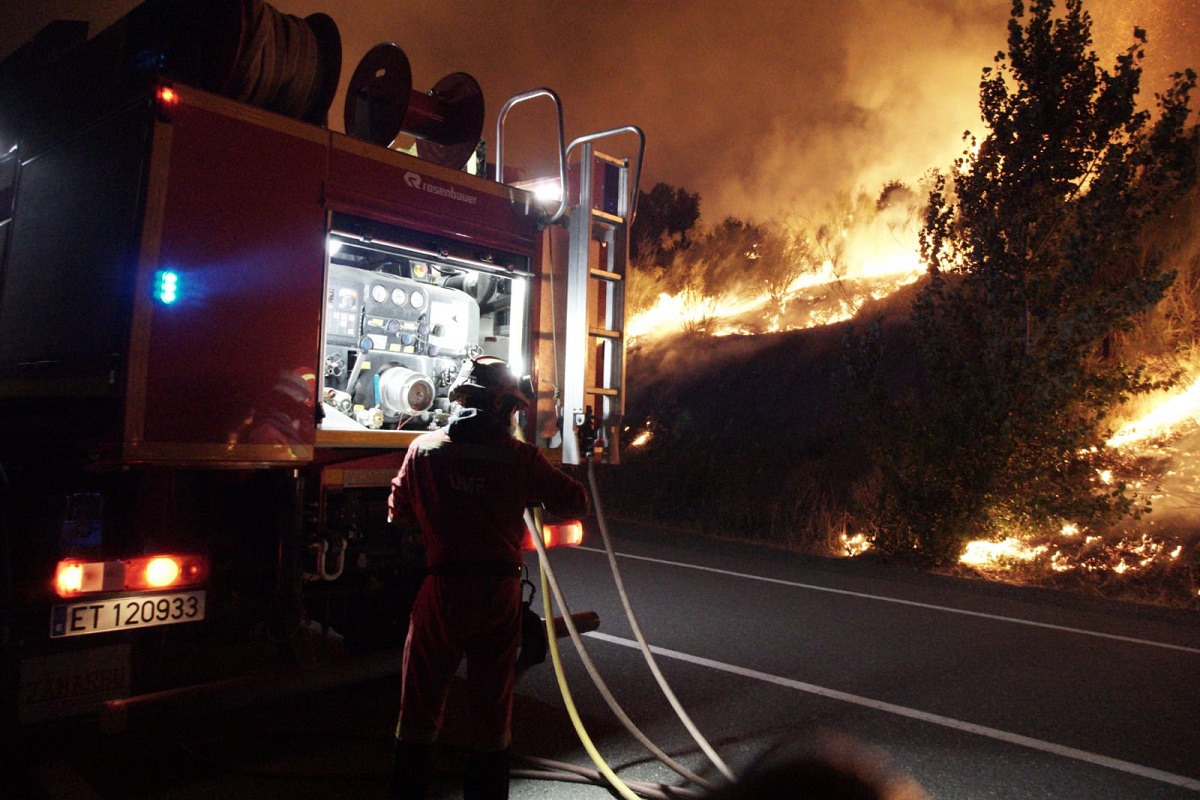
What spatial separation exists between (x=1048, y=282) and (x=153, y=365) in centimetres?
1102

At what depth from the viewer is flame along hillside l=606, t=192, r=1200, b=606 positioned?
36.2ft

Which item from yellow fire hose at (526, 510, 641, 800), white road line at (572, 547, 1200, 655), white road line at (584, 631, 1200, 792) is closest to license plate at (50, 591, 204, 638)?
yellow fire hose at (526, 510, 641, 800)

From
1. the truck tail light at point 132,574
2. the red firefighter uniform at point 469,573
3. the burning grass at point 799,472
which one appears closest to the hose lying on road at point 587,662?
the red firefighter uniform at point 469,573

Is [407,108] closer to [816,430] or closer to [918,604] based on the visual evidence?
[918,604]

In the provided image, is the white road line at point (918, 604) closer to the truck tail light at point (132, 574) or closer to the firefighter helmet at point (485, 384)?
the firefighter helmet at point (485, 384)

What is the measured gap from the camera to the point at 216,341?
3.89m

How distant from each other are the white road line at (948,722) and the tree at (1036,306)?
6.69 metres

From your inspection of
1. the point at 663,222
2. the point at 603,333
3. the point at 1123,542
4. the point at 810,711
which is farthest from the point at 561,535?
the point at 663,222

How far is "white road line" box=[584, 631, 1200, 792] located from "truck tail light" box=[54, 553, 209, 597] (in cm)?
338

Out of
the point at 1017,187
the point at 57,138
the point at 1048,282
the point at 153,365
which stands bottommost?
the point at 153,365

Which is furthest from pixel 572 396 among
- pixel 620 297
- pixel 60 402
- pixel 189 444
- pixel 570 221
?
pixel 60 402

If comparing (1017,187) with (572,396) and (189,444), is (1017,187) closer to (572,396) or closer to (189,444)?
(572,396)

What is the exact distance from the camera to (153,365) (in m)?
3.69

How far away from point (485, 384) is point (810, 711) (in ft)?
9.36
